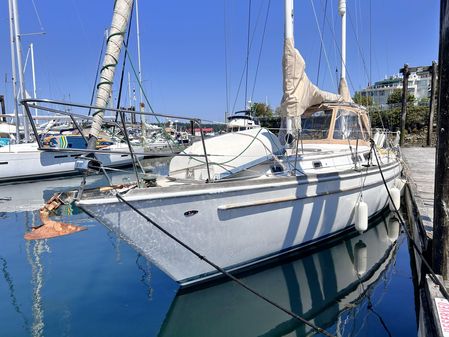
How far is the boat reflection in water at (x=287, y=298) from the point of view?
4770 millimetres

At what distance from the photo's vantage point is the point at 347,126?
27.5 feet

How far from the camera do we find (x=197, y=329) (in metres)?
4.75

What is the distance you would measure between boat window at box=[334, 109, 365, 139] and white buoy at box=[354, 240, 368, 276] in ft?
8.05

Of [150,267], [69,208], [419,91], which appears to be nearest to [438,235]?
[150,267]

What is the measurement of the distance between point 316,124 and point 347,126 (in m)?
0.72

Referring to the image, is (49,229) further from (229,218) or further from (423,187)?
(423,187)

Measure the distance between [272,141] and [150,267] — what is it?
322cm

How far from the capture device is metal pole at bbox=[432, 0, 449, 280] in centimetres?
388

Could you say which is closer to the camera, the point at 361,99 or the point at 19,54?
the point at 361,99

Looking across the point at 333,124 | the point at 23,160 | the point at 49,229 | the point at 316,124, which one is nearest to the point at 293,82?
the point at 333,124

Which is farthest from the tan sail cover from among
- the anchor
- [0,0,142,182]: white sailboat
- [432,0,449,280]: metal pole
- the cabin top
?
[0,0,142,182]: white sailboat

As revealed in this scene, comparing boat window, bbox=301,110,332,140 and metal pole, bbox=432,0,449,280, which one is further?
boat window, bbox=301,110,332,140

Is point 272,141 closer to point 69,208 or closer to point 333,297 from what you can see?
point 333,297

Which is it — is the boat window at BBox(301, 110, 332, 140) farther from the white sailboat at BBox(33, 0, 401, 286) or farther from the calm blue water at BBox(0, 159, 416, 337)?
the calm blue water at BBox(0, 159, 416, 337)
